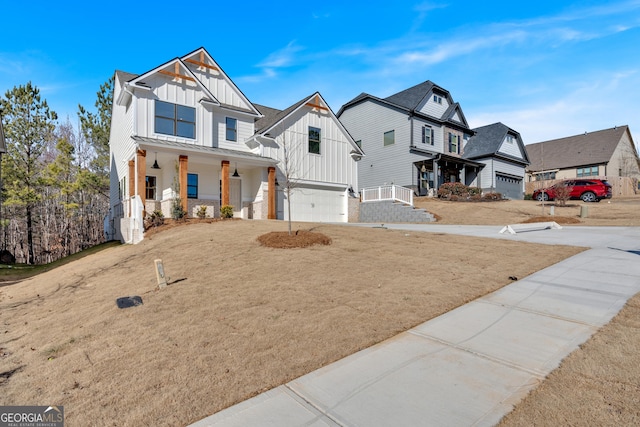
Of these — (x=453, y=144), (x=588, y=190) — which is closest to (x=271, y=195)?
(x=453, y=144)

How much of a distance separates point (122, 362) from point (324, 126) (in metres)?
18.8

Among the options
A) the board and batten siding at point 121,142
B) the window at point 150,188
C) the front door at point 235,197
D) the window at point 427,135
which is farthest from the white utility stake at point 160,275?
the window at point 427,135

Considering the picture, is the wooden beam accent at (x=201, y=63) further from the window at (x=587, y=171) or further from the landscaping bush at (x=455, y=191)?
the window at (x=587, y=171)

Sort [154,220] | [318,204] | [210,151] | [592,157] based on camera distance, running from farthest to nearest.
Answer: [592,157]
[318,204]
[210,151]
[154,220]

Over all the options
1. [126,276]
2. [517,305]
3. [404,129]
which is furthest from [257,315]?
[404,129]

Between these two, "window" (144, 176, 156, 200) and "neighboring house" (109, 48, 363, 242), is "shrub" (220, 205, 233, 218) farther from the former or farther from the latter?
"window" (144, 176, 156, 200)

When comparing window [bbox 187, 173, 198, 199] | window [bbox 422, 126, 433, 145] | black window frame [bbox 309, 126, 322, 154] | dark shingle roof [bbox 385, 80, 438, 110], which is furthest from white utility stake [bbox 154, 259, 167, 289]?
window [bbox 422, 126, 433, 145]

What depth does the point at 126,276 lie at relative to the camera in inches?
300

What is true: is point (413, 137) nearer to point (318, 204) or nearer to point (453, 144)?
point (453, 144)

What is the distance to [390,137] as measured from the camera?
27.8 metres

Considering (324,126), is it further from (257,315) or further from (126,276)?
(257,315)

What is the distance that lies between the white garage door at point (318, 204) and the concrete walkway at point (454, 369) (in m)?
14.7

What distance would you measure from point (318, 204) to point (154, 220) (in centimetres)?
968

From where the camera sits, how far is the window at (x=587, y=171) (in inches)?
1382
